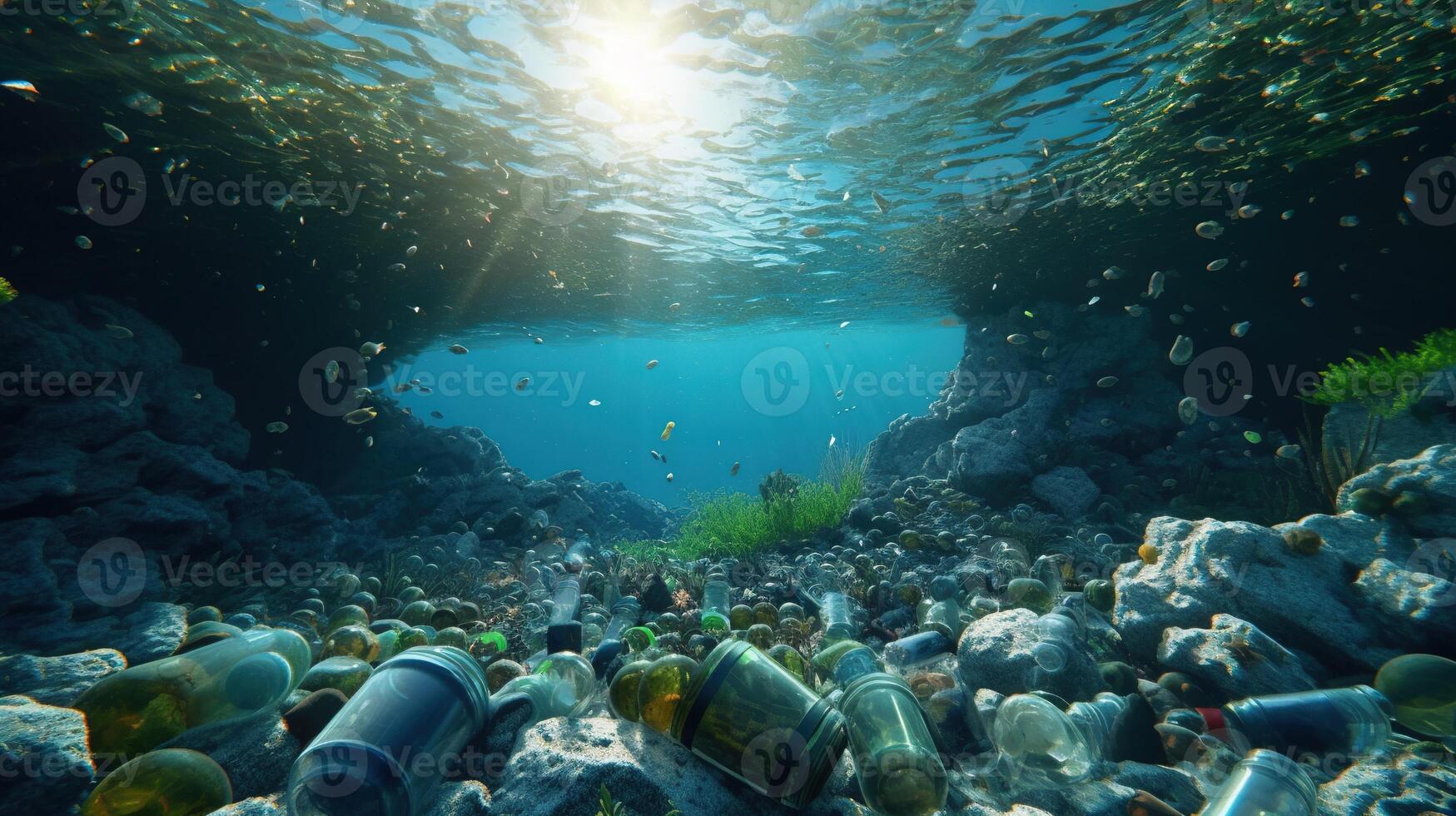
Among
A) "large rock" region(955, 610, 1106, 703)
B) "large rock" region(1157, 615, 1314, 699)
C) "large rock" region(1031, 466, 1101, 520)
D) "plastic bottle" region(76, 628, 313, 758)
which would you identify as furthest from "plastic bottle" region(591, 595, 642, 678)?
"large rock" region(1031, 466, 1101, 520)

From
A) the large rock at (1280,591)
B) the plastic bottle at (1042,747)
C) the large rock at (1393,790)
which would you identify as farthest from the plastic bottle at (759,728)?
the large rock at (1280,591)

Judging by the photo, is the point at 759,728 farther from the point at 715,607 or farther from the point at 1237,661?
the point at 715,607

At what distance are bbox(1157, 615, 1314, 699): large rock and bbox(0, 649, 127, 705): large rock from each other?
6.92 m

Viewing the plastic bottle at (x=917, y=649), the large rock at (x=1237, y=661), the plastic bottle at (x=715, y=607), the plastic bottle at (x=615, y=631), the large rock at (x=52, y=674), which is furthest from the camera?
the plastic bottle at (x=715, y=607)

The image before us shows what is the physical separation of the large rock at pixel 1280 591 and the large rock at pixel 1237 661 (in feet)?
1.44

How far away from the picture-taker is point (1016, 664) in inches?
139

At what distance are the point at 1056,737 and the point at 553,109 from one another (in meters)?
11.6

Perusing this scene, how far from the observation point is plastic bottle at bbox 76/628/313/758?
242cm

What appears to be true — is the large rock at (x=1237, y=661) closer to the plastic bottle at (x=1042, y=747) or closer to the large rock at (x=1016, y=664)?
the large rock at (x=1016, y=664)

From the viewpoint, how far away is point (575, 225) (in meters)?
15.3

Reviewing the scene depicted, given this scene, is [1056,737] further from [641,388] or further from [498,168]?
[641,388]

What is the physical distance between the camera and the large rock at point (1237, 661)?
344cm

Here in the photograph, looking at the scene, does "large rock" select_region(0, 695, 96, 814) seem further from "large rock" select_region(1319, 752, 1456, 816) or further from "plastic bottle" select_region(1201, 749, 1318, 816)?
"large rock" select_region(1319, 752, 1456, 816)

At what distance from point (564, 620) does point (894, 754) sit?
3.20 m
